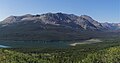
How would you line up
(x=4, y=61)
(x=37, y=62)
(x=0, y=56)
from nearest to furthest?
1. (x=4, y=61)
2. (x=0, y=56)
3. (x=37, y=62)

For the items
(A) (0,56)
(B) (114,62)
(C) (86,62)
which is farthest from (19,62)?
(B) (114,62)

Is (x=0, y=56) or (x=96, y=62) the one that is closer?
(x=0, y=56)

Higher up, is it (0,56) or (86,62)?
(0,56)

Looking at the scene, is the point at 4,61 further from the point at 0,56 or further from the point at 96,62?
the point at 96,62

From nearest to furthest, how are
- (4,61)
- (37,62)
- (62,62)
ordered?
1. (4,61)
2. (37,62)
3. (62,62)

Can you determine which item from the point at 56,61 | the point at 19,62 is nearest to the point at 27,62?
the point at 19,62

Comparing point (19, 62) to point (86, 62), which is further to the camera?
point (86, 62)

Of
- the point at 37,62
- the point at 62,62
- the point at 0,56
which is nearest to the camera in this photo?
the point at 0,56

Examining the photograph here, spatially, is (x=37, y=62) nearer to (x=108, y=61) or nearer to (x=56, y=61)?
(x=56, y=61)

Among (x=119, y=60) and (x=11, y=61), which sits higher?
(x=11, y=61)
